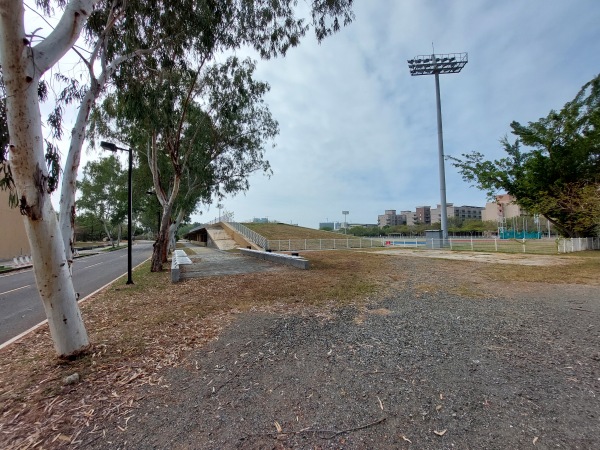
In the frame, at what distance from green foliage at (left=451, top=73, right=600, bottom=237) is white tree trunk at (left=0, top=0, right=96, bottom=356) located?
72.5 feet

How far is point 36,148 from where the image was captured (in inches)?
131

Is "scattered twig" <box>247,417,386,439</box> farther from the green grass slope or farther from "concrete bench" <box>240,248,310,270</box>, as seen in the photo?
the green grass slope

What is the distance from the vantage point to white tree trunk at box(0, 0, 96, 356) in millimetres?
3193

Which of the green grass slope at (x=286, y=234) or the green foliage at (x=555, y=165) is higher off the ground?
the green foliage at (x=555, y=165)

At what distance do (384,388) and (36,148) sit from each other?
4605 mm

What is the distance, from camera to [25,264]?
20.1 m

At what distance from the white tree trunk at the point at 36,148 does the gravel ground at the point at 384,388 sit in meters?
1.64

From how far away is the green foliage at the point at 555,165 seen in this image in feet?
61.8

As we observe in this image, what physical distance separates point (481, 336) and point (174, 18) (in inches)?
353

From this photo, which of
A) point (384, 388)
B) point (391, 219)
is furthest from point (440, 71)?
point (391, 219)

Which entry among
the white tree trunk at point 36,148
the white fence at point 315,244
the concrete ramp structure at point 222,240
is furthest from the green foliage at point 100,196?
the white tree trunk at point 36,148

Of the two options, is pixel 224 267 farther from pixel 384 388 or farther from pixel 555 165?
pixel 555 165

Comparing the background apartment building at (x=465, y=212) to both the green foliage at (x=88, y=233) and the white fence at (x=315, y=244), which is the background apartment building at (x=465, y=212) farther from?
the green foliage at (x=88, y=233)

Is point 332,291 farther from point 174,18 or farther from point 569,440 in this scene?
point 174,18
